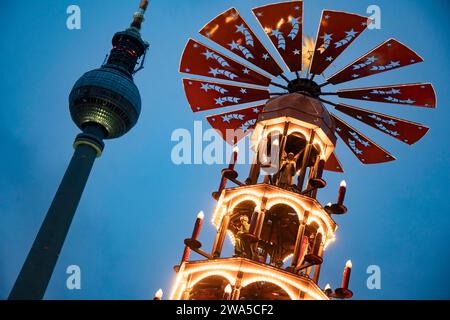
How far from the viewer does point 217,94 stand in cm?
1661

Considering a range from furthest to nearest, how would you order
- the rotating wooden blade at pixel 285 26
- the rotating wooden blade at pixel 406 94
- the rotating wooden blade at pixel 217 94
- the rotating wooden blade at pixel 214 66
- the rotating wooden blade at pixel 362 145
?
1. the rotating wooden blade at pixel 362 145
2. the rotating wooden blade at pixel 217 94
3. the rotating wooden blade at pixel 214 66
4. the rotating wooden blade at pixel 406 94
5. the rotating wooden blade at pixel 285 26

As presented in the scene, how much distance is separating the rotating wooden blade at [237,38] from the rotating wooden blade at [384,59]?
211cm

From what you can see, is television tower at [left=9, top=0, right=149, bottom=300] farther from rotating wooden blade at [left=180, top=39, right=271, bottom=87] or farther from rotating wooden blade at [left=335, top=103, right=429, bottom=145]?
rotating wooden blade at [left=335, top=103, right=429, bottom=145]

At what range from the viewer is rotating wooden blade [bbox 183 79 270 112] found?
16516 mm

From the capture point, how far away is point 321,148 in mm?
14766

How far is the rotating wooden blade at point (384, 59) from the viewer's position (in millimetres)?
15242

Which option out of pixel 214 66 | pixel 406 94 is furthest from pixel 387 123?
pixel 214 66

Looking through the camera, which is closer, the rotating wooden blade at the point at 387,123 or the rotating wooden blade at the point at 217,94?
the rotating wooden blade at the point at 387,123

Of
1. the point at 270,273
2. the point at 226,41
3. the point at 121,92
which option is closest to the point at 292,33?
the point at 226,41

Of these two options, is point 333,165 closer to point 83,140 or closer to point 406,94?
point 406,94

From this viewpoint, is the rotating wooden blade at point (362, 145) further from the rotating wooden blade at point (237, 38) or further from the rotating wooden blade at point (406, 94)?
the rotating wooden blade at point (237, 38)

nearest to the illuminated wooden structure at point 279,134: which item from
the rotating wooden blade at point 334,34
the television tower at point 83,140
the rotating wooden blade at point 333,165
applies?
the rotating wooden blade at point 334,34
